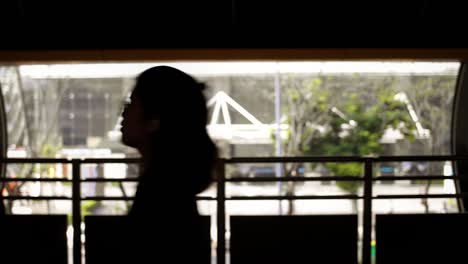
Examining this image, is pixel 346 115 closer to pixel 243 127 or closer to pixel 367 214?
pixel 243 127

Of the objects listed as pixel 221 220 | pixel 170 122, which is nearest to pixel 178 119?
pixel 170 122

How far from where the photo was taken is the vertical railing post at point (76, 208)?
4.77m

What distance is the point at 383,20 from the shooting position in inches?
239

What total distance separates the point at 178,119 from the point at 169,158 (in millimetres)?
80

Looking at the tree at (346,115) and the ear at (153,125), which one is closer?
the ear at (153,125)

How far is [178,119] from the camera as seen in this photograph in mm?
1120

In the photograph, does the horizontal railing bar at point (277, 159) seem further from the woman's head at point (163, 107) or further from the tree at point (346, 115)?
the tree at point (346, 115)

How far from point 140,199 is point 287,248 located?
12.9 ft

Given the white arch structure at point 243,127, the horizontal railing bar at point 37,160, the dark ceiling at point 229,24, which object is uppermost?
the dark ceiling at point 229,24

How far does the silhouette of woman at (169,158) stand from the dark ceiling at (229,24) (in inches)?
193

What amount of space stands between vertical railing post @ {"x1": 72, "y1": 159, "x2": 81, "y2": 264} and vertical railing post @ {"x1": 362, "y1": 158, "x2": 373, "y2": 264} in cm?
246

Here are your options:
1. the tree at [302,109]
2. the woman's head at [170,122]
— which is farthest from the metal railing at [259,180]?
the tree at [302,109]

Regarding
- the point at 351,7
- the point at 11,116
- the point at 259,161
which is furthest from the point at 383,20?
the point at 11,116

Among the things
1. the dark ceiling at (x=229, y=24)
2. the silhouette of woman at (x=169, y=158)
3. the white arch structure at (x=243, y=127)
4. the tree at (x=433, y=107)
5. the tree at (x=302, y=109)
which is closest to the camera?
the silhouette of woman at (x=169, y=158)
